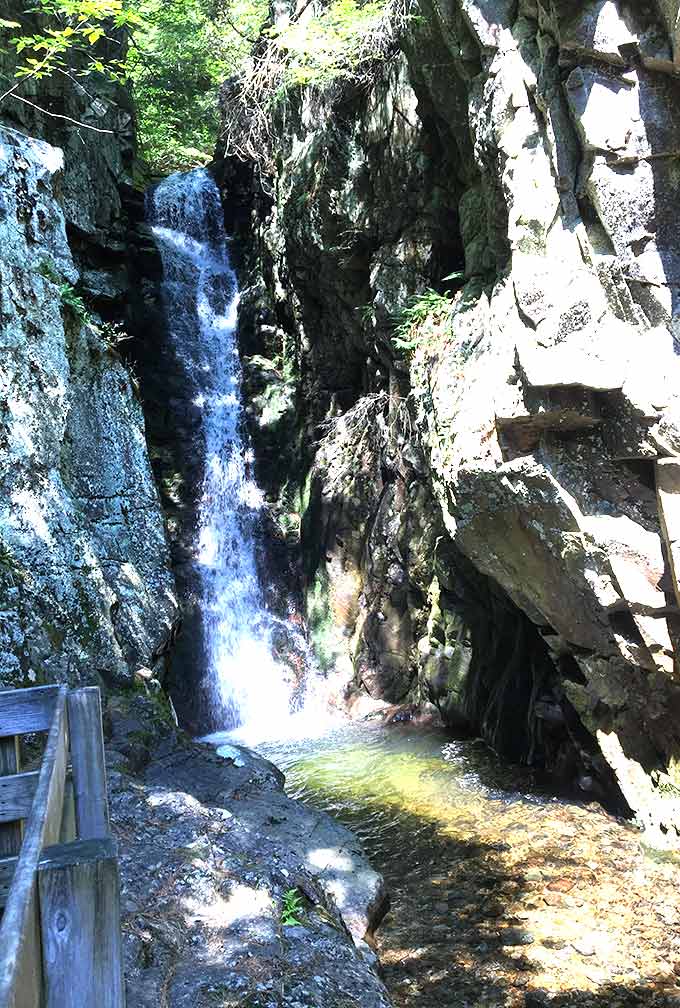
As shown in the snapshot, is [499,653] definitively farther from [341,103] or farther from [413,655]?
[341,103]

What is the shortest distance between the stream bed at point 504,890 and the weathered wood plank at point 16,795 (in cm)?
343

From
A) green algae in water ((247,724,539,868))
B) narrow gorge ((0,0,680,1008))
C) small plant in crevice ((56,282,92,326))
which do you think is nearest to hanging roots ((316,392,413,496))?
narrow gorge ((0,0,680,1008))

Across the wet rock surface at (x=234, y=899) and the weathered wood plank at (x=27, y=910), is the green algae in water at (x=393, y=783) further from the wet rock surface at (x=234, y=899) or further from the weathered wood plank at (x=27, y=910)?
the weathered wood plank at (x=27, y=910)

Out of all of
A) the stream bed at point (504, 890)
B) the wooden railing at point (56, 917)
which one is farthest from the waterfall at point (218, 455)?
the wooden railing at point (56, 917)

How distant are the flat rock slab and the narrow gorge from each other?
2 cm

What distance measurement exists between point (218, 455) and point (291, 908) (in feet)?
38.0

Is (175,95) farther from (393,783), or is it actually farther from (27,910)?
(27,910)

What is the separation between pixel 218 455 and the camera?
590 inches

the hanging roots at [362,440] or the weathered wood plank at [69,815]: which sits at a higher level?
the hanging roots at [362,440]

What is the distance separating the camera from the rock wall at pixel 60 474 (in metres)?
6.35

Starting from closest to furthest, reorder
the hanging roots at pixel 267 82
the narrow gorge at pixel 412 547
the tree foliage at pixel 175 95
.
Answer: the narrow gorge at pixel 412 547, the hanging roots at pixel 267 82, the tree foliage at pixel 175 95

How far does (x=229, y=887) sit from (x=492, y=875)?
267 centimetres

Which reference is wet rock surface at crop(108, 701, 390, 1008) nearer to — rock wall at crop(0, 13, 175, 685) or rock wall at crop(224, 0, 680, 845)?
rock wall at crop(0, 13, 175, 685)

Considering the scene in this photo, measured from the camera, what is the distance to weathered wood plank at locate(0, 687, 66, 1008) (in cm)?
101
